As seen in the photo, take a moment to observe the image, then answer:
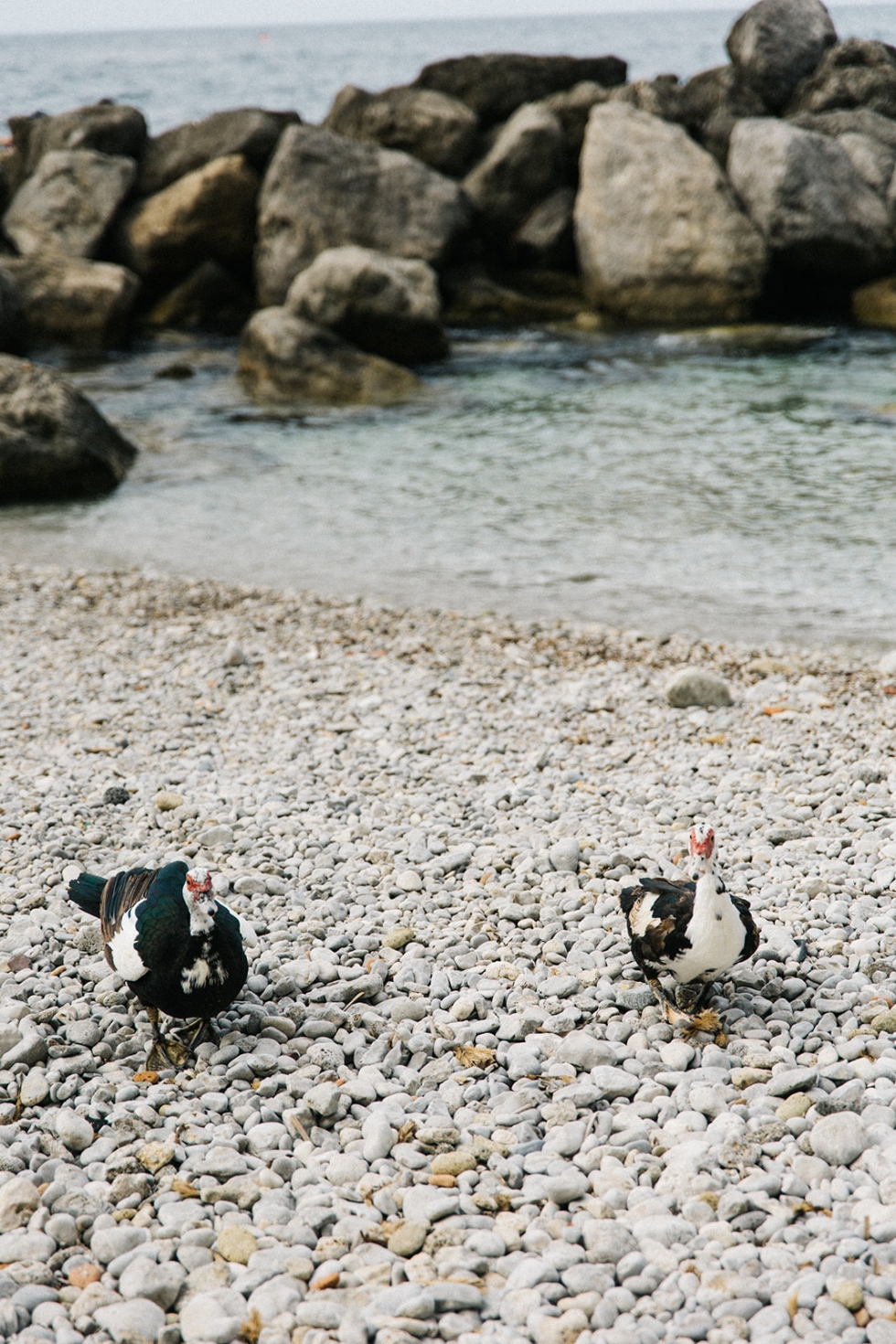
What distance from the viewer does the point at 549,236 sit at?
23.4 meters

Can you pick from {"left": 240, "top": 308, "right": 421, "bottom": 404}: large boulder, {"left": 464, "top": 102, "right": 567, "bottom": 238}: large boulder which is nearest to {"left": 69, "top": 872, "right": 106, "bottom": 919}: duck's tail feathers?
{"left": 240, "top": 308, "right": 421, "bottom": 404}: large boulder

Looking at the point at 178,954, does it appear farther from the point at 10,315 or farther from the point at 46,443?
the point at 10,315

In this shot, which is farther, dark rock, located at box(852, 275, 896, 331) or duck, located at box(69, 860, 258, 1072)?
dark rock, located at box(852, 275, 896, 331)

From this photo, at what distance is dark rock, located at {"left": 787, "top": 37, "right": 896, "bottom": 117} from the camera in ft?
77.0

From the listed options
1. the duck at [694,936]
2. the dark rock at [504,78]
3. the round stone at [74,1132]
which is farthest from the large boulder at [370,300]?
the round stone at [74,1132]

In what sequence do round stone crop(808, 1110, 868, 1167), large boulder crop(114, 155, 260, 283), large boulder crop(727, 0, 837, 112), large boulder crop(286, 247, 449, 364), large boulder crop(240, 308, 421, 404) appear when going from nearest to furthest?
round stone crop(808, 1110, 868, 1167)
large boulder crop(240, 308, 421, 404)
large boulder crop(286, 247, 449, 364)
large boulder crop(114, 155, 260, 283)
large boulder crop(727, 0, 837, 112)

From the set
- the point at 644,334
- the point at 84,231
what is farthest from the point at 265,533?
the point at 84,231

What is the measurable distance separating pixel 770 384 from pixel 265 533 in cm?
963

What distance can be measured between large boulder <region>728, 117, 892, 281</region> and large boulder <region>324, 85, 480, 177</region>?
233 inches

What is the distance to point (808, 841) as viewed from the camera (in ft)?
17.7

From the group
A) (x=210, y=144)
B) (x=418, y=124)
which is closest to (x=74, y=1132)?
(x=210, y=144)

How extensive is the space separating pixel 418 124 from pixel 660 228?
20.9ft

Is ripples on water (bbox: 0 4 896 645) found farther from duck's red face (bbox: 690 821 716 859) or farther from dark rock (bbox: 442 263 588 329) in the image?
duck's red face (bbox: 690 821 716 859)

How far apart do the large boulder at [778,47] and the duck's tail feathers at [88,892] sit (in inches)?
1004
